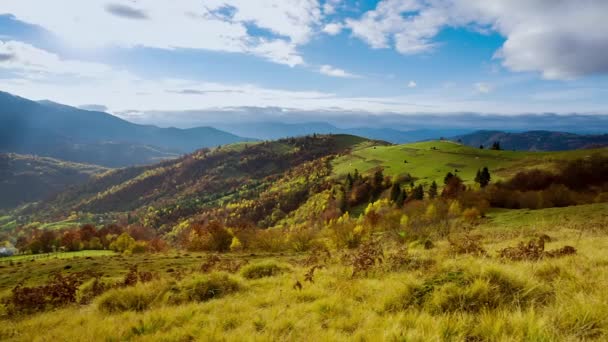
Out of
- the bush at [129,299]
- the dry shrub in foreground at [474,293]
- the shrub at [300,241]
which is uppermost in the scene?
the dry shrub in foreground at [474,293]

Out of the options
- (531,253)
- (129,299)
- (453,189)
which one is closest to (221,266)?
(129,299)

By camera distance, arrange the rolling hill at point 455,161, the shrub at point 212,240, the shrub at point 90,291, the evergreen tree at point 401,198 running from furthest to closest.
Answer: the rolling hill at point 455,161, the evergreen tree at point 401,198, the shrub at point 212,240, the shrub at point 90,291

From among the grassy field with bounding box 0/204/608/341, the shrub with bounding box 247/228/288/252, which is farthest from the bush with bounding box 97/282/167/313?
the shrub with bounding box 247/228/288/252

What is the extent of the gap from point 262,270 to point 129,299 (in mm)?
4602

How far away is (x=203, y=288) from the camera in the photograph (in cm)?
904

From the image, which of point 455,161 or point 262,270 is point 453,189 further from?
point 262,270

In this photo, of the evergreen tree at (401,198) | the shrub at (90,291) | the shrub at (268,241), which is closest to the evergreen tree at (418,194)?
the evergreen tree at (401,198)

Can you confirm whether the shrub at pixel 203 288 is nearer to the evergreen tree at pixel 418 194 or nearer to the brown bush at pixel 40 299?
the brown bush at pixel 40 299

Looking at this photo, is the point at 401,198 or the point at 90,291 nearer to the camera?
the point at 90,291

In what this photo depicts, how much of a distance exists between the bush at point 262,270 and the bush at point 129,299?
3.25 metres

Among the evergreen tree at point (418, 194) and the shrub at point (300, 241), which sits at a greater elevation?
the shrub at point (300, 241)

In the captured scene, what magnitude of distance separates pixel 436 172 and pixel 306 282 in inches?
5575

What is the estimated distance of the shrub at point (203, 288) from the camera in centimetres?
851

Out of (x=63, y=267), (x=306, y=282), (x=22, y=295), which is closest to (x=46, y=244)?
(x=63, y=267)
